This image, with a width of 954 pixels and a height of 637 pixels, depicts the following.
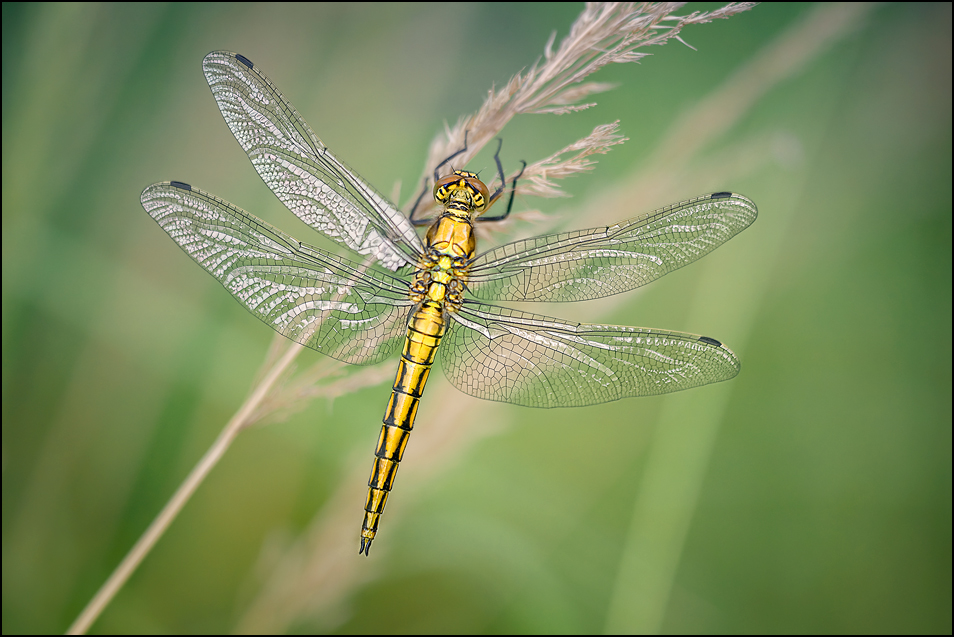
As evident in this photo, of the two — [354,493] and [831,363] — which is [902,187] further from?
[354,493]

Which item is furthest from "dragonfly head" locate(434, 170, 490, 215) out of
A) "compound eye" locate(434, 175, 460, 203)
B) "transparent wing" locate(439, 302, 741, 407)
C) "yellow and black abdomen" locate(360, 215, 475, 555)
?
"transparent wing" locate(439, 302, 741, 407)

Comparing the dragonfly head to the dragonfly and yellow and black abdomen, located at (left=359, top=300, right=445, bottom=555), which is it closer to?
the dragonfly

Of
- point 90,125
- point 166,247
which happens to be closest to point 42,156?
point 90,125

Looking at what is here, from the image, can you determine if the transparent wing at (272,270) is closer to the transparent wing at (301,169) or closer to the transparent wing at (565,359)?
the transparent wing at (301,169)

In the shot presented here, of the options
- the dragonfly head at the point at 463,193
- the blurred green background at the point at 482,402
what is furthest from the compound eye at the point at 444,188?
the blurred green background at the point at 482,402

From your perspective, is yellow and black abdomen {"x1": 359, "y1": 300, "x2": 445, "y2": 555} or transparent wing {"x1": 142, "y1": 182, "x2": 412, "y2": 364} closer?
transparent wing {"x1": 142, "y1": 182, "x2": 412, "y2": 364}

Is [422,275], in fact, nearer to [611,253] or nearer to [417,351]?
[417,351]

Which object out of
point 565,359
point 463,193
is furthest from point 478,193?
point 565,359
